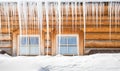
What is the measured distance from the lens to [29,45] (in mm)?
8109

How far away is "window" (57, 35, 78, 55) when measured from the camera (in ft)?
26.0

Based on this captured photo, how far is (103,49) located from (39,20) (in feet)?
5.43

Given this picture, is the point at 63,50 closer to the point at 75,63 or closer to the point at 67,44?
the point at 67,44

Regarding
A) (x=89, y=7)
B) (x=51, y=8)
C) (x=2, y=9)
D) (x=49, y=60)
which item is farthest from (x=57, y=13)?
(x=49, y=60)

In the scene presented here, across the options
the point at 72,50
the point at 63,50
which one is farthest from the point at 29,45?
the point at 72,50

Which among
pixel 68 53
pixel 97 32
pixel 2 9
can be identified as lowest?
pixel 68 53

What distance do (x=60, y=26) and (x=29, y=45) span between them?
925 mm

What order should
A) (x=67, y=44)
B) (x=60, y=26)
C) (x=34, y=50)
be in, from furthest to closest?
(x=34, y=50) < (x=67, y=44) < (x=60, y=26)

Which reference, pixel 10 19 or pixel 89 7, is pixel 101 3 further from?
pixel 10 19

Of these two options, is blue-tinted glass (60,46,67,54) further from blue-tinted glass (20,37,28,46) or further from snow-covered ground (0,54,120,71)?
snow-covered ground (0,54,120,71)

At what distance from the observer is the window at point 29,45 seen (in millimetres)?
8062

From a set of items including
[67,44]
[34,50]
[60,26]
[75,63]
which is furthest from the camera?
[34,50]

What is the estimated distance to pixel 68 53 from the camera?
26.2 ft

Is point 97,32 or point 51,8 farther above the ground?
point 51,8
